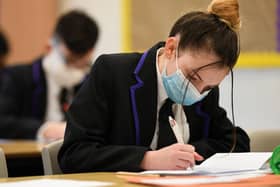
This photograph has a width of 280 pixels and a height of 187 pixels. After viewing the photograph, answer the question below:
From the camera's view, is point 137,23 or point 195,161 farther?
point 137,23

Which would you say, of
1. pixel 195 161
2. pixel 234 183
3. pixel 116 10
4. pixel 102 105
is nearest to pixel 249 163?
pixel 195 161

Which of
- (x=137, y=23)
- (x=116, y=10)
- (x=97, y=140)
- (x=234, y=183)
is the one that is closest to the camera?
(x=234, y=183)

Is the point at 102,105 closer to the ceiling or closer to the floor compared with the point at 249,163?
closer to the ceiling

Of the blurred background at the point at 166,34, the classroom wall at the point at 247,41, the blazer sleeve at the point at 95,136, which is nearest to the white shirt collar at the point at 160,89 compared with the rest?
the blazer sleeve at the point at 95,136

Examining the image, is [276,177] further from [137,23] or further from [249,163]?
[137,23]

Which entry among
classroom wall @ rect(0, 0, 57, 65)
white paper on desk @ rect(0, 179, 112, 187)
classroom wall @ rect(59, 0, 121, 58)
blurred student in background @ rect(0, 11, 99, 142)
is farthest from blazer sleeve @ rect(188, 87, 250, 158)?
classroom wall @ rect(0, 0, 57, 65)

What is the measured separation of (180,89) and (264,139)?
1.84ft

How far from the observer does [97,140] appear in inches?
72.6

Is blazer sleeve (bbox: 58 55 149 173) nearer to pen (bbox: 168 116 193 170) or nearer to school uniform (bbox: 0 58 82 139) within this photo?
pen (bbox: 168 116 193 170)

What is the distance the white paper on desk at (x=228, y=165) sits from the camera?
167 cm

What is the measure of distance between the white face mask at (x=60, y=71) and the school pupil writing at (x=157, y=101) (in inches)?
62.3

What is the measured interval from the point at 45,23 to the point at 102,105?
346 centimetres

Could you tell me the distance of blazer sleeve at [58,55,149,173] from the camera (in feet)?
5.84

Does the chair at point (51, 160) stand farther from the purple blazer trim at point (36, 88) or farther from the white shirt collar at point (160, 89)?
the purple blazer trim at point (36, 88)
